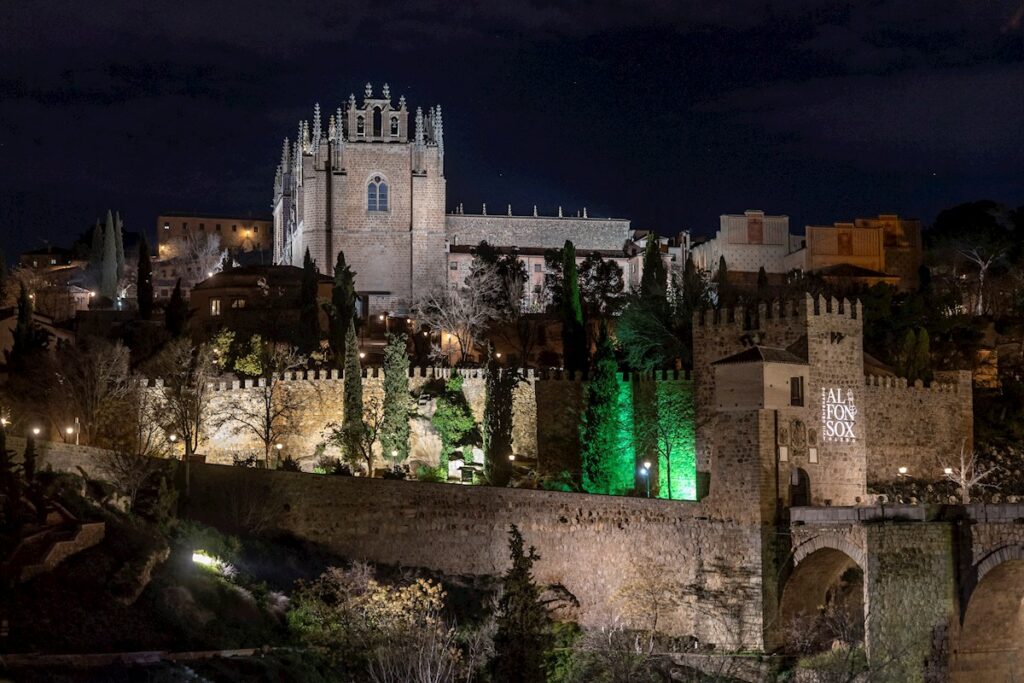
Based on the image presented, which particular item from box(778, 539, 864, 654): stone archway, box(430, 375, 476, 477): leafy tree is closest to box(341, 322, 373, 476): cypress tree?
box(430, 375, 476, 477): leafy tree

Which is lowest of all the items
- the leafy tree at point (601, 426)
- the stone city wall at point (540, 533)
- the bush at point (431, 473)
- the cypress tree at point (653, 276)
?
the stone city wall at point (540, 533)

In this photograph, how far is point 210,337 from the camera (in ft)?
208

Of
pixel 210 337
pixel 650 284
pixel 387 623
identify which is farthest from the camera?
pixel 210 337

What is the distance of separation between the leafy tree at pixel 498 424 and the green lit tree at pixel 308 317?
1550 cm

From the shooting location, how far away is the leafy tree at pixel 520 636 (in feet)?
106

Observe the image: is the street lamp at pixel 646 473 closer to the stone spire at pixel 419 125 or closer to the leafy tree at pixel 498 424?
the leafy tree at pixel 498 424

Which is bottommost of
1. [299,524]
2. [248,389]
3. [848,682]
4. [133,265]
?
[848,682]

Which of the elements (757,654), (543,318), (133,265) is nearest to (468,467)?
(757,654)

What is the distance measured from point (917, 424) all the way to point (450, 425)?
16090 mm

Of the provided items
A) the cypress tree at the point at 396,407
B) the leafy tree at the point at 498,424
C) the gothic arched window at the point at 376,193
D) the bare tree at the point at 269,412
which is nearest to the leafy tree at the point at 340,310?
the bare tree at the point at 269,412

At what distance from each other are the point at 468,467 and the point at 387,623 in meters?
12.5

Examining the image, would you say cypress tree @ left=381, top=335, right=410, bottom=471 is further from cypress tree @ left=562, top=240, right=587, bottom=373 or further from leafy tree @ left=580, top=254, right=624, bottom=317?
leafy tree @ left=580, top=254, right=624, bottom=317

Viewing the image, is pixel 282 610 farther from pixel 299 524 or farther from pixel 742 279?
pixel 742 279

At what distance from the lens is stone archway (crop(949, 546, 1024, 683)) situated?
103ft
